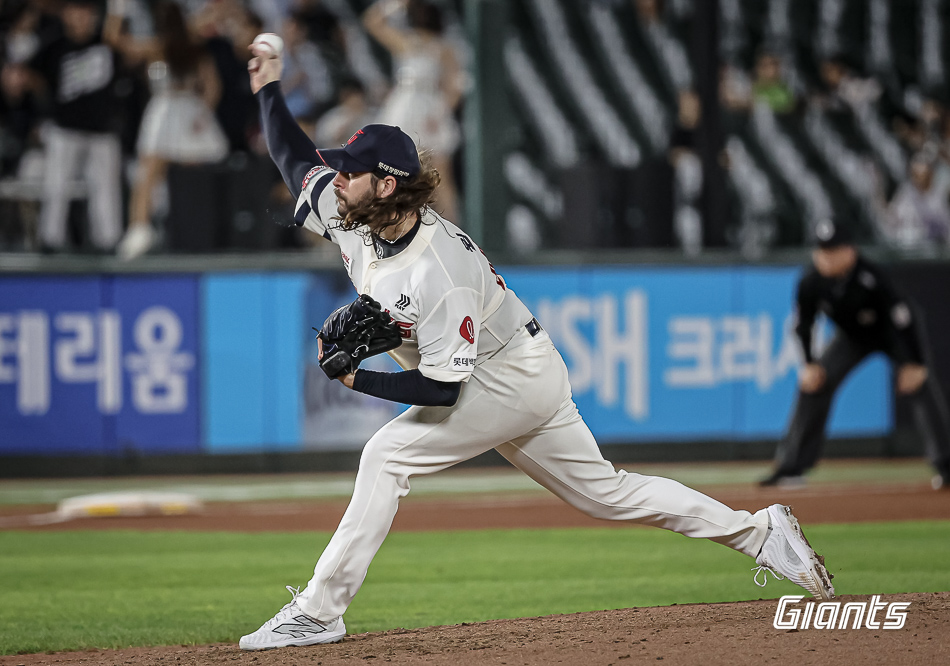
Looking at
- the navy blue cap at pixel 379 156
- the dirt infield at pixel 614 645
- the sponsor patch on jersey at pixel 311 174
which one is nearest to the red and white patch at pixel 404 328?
the navy blue cap at pixel 379 156

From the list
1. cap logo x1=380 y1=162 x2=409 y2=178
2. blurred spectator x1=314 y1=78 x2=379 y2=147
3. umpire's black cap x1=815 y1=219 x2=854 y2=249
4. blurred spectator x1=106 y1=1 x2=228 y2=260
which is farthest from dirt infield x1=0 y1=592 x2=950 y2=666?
blurred spectator x1=314 y1=78 x2=379 y2=147

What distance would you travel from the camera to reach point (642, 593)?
651cm

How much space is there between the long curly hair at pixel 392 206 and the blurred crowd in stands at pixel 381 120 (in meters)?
7.44

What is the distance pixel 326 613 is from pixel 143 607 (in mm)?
1895

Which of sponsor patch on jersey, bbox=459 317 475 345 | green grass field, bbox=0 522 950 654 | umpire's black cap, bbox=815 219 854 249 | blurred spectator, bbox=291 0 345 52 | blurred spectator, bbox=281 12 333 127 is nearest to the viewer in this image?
sponsor patch on jersey, bbox=459 317 475 345

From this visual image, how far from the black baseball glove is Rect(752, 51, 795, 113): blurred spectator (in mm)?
12494

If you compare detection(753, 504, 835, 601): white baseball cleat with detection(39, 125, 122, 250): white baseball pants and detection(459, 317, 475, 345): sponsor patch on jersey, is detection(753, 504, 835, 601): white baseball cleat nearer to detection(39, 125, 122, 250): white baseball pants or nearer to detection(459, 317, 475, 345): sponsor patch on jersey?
detection(459, 317, 475, 345): sponsor patch on jersey

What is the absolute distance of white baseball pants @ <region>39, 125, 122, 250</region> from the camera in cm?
1262

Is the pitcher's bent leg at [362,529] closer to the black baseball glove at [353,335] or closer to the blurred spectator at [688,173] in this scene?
the black baseball glove at [353,335]

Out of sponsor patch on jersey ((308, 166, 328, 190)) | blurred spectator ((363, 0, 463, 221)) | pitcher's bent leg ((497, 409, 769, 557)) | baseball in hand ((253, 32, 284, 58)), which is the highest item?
blurred spectator ((363, 0, 463, 221))

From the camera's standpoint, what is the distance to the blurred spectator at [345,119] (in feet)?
43.8

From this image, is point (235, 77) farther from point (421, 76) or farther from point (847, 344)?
point (847, 344)

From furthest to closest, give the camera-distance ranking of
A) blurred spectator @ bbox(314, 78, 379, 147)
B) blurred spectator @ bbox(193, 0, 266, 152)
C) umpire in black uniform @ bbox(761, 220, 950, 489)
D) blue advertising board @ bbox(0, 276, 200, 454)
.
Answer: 1. blurred spectator @ bbox(314, 78, 379, 147)
2. blurred spectator @ bbox(193, 0, 266, 152)
3. blue advertising board @ bbox(0, 276, 200, 454)
4. umpire in black uniform @ bbox(761, 220, 950, 489)

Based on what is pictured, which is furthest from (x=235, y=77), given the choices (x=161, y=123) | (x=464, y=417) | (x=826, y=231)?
(x=464, y=417)
